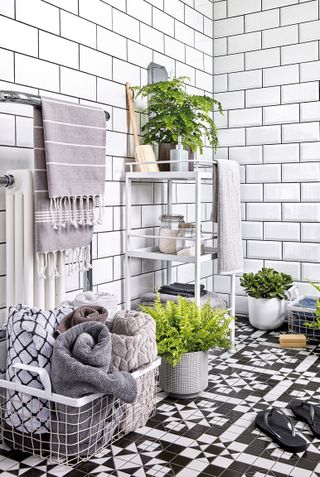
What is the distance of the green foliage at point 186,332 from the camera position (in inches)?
68.6

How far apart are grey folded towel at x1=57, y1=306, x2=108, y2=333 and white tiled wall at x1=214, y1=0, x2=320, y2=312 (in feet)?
4.83

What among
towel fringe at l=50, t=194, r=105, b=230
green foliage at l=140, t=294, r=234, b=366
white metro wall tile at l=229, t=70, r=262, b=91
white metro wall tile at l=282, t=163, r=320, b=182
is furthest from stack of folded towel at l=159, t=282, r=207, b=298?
white metro wall tile at l=229, t=70, r=262, b=91

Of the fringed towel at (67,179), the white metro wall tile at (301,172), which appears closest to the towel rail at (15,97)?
the fringed towel at (67,179)

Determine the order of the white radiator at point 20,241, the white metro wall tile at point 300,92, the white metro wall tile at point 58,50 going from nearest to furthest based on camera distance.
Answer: the white radiator at point 20,241 → the white metro wall tile at point 58,50 → the white metro wall tile at point 300,92

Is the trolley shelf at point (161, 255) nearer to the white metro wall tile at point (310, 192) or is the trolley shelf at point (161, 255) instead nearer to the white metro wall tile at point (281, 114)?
the white metro wall tile at point (310, 192)

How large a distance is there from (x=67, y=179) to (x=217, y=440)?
88 cm

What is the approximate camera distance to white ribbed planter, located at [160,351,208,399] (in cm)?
177

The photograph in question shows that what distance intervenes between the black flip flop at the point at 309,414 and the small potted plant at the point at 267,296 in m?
0.87

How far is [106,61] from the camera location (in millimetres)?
2182

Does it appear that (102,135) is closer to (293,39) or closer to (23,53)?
(23,53)

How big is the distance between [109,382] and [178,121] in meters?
1.27

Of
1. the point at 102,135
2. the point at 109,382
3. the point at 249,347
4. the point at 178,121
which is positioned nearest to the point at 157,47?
the point at 178,121

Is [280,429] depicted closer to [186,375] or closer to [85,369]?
[186,375]

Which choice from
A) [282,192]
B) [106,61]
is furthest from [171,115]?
[282,192]
